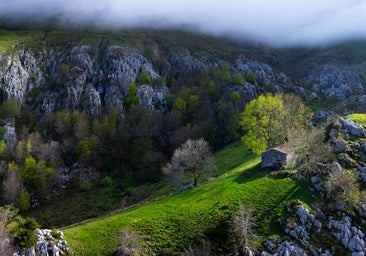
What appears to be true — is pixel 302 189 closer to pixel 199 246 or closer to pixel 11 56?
pixel 199 246

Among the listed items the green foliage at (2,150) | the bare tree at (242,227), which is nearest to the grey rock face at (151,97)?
the green foliage at (2,150)

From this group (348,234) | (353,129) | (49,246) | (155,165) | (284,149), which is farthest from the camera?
(155,165)

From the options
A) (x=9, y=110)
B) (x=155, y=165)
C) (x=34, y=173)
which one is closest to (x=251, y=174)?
(x=155, y=165)

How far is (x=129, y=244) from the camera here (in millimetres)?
59875

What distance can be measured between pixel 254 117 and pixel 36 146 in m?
80.2

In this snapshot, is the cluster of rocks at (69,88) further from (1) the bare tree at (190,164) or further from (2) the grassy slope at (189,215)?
(2) the grassy slope at (189,215)

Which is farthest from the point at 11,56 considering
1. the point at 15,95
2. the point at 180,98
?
the point at 180,98

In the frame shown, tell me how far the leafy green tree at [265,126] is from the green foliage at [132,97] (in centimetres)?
8835

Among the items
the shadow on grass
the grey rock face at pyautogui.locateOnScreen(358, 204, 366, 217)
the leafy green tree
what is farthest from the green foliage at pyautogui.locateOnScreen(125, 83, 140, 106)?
the grey rock face at pyautogui.locateOnScreen(358, 204, 366, 217)

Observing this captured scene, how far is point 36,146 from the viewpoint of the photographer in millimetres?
138625

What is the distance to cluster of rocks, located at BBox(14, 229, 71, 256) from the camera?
55438 millimetres

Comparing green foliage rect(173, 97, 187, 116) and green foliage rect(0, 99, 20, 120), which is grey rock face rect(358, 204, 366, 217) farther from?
green foliage rect(0, 99, 20, 120)

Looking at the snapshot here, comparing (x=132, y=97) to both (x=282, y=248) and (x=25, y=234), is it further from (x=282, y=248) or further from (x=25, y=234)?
(x=282, y=248)

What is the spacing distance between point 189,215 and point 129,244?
1298cm
